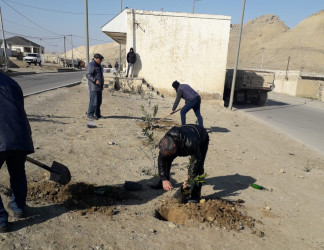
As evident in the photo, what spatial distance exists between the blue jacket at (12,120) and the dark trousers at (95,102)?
467 cm

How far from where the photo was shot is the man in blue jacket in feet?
7.84

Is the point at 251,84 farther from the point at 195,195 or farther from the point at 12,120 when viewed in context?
the point at 12,120

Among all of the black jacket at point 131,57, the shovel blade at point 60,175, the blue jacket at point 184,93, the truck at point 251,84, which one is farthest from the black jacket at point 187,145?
the truck at point 251,84

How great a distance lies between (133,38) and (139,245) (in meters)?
13.5

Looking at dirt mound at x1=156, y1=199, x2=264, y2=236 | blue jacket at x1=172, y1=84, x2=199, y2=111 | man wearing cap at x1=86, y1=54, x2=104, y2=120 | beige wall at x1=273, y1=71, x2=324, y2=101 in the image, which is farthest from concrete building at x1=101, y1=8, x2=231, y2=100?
beige wall at x1=273, y1=71, x2=324, y2=101

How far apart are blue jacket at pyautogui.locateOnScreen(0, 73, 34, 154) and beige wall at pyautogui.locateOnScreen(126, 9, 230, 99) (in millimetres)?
12911

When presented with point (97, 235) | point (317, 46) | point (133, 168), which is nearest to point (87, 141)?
point (133, 168)

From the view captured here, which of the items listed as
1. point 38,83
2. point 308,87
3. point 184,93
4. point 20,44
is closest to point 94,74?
point 184,93

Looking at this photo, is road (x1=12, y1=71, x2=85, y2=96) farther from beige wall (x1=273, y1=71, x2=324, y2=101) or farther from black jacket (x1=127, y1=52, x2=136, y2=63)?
beige wall (x1=273, y1=71, x2=324, y2=101)

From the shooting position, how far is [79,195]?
11.2 feet

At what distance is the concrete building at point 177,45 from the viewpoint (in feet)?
47.8

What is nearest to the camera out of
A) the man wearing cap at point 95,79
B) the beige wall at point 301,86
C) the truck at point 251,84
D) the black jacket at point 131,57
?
the man wearing cap at point 95,79

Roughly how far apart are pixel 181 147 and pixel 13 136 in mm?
1634

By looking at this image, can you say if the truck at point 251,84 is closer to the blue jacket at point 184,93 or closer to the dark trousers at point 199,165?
the blue jacket at point 184,93
